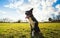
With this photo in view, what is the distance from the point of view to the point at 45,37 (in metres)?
4.21

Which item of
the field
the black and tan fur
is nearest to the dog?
the black and tan fur

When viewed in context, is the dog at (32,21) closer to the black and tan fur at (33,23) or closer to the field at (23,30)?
the black and tan fur at (33,23)

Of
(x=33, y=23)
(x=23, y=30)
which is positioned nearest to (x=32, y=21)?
(x=33, y=23)

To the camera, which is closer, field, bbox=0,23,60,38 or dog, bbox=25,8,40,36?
dog, bbox=25,8,40,36

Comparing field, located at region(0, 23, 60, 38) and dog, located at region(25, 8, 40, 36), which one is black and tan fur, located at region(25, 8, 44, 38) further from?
field, located at region(0, 23, 60, 38)

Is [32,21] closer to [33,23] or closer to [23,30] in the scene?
[33,23]

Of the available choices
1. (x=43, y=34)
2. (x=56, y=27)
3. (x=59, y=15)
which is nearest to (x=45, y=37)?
(x=43, y=34)

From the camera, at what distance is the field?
4.26 m

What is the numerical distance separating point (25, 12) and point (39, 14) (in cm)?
40

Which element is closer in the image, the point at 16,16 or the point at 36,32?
the point at 36,32

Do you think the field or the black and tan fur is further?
the field

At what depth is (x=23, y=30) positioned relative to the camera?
431cm

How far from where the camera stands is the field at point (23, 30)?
426 cm

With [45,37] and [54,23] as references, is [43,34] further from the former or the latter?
[54,23]
